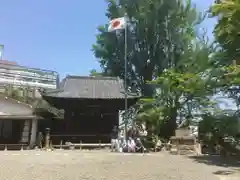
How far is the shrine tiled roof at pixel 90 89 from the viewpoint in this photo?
1944cm

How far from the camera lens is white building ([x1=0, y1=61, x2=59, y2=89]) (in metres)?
27.5

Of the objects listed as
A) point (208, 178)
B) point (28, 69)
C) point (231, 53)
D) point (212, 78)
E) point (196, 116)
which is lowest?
point (208, 178)

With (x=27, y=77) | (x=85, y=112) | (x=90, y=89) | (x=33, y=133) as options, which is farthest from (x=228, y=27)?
(x=27, y=77)

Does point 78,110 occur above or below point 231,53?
below

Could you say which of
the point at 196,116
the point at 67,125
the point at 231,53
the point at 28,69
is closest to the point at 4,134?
the point at 67,125

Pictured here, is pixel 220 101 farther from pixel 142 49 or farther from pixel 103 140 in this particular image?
pixel 142 49

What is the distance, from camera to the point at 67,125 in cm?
1995

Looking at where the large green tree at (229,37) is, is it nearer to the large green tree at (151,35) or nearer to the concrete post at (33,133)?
the large green tree at (151,35)

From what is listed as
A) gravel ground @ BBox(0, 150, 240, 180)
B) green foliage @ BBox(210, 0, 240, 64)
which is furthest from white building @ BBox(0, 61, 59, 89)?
green foliage @ BBox(210, 0, 240, 64)

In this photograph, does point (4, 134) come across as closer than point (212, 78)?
No

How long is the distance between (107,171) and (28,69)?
22170mm

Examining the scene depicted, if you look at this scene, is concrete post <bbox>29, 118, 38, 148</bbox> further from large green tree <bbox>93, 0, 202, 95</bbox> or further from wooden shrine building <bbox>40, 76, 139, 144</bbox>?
large green tree <bbox>93, 0, 202, 95</bbox>

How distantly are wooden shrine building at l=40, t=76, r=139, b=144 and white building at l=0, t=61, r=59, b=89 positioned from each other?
27.9ft

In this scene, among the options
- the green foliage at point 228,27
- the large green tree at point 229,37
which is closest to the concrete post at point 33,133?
the large green tree at point 229,37
